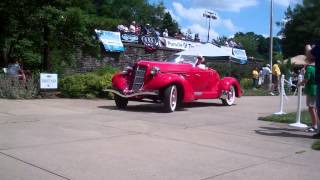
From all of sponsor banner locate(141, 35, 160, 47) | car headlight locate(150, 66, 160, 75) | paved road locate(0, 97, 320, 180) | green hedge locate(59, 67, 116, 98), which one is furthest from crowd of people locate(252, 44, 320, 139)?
sponsor banner locate(141, 35, 160, 47)

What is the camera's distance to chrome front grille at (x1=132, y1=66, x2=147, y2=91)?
546 inches

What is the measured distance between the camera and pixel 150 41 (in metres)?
33.2

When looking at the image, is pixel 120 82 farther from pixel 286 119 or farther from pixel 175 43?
pixel 175 43

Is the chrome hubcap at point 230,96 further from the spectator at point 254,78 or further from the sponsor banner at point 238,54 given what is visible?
the sponsor banner at point 238,54

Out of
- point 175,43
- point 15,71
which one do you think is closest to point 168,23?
point 175,43

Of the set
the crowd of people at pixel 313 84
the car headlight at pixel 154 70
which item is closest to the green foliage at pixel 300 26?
the car headlight at pixel 154 70

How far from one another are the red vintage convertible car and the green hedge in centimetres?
292

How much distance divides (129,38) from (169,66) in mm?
17988

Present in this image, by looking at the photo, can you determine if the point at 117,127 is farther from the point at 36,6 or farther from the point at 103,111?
the point at 36,6

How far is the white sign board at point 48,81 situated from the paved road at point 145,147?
3.87 m

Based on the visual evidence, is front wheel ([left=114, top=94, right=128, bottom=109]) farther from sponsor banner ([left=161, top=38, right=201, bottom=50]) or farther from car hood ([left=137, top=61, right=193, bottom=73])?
sponsor banner ([left=161, top=38, right=201, bottom=50])

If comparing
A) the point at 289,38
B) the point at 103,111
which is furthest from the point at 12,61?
the point at 289,38

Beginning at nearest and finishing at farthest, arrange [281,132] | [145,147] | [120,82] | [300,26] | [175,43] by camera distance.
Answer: [145,147] → [281,132] → [120,82] → [175,43] → [300,26]

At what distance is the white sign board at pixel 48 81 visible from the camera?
16750 millimetres
